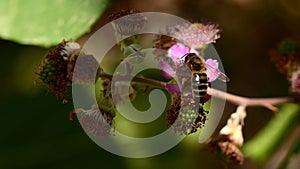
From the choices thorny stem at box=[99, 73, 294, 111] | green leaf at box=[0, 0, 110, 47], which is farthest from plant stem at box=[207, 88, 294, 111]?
green leaf at box=[0, 0, 110, 47]

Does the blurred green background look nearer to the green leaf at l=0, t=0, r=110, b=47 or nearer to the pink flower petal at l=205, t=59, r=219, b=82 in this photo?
the green leaf at l=0, t=0, r=110, b=47

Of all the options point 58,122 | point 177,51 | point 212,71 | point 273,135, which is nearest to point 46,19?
point 177,51

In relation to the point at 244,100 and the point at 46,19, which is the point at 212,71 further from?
the point at 46,19

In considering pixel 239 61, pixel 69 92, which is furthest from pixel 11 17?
pixel 239 61

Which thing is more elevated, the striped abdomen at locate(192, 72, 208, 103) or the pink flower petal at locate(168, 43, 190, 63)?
the pink flower petal at locate(168, 43, 190, 63)

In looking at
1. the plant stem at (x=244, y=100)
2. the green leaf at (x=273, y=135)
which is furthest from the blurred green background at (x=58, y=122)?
the plant stem at (x=244, y=100)

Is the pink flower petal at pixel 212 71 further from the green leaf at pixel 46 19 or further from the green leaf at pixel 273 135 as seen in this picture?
the green leaf at pixel 273 135
